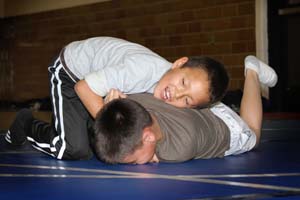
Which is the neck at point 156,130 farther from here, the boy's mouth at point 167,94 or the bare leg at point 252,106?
the bare leg at point 252,106

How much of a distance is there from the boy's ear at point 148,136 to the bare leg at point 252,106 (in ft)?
2.69

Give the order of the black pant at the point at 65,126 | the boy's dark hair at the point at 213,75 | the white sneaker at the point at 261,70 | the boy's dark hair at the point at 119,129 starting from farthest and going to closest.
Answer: the white sneaker at the point at 261,70 → the black pant at the point at 65,126 → the boy's dark hair at the point at 213,75 → the boy's dark hair at the point at 119,129

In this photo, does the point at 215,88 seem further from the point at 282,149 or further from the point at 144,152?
the point at 282,149

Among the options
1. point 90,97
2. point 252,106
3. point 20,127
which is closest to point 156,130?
point 90,97

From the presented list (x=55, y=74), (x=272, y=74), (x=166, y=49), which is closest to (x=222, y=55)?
(x=166, y=49)

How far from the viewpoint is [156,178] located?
160 cm

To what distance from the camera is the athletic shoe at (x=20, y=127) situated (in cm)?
278

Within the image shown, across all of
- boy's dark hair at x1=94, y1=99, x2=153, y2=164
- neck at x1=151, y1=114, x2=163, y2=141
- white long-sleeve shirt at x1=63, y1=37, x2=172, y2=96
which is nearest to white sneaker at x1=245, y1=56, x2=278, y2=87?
white long-sleeve shirt at x1=63, y1=37, x2=172, y2=96

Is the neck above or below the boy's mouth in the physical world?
below

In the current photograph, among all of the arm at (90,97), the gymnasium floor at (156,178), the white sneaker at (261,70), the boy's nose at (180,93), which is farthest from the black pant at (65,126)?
the white sneaker at (261,70)

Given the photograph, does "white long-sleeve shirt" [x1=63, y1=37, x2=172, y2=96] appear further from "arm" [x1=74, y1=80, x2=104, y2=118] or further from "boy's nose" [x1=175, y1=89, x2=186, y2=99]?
"boy's nose" [x1=175, y1=89, x2=186, y2=99]

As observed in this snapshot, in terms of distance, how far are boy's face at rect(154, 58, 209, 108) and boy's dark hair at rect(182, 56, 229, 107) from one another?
0.07 feet

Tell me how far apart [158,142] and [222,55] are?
4196 millimetres

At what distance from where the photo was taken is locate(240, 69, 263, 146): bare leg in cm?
254
